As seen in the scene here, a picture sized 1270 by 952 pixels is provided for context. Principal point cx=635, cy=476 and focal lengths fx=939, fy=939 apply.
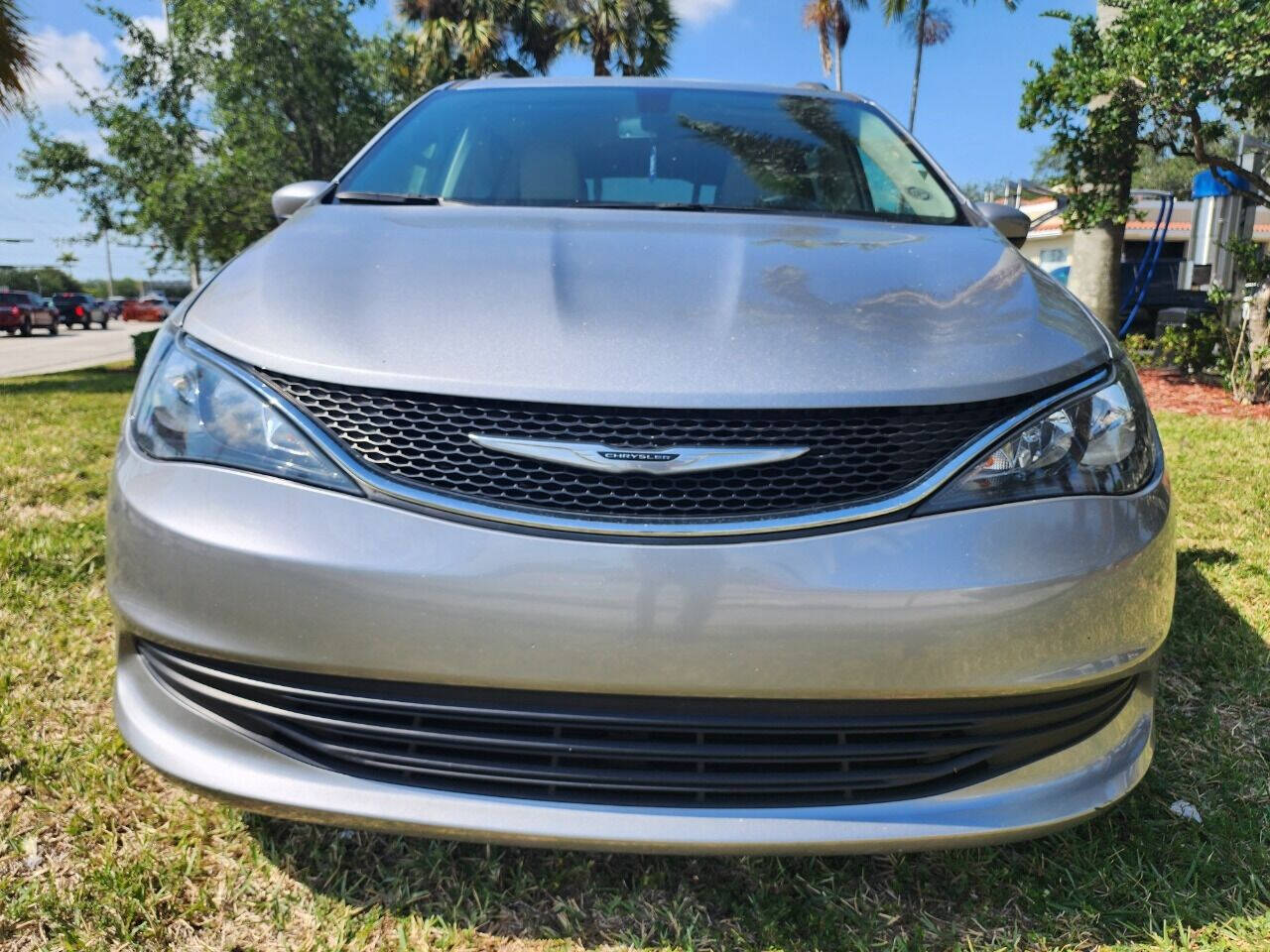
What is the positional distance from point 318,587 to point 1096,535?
108cm

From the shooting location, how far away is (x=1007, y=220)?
2389 millimetres

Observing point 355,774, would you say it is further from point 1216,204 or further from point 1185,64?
point 1216,204

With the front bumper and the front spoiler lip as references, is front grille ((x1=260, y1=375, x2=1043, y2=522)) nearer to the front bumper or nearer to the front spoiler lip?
the front bumper

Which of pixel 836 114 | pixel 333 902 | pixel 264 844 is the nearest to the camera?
pixel 333 902

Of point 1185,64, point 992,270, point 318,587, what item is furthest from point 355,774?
point 1185,64

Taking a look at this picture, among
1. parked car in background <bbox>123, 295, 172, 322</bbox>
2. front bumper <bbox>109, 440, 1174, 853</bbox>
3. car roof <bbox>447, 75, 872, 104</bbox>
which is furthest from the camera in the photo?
parked car in background <bbox>123, 295, 172, 322</bbox>

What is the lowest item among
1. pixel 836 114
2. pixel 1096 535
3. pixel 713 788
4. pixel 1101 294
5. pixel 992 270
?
pixel 1101 294

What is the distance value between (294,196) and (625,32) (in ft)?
59.4

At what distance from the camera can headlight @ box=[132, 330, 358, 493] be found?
4.33ft

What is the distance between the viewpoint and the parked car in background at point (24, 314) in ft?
108

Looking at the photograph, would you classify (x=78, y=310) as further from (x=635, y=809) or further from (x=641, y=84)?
(x=635, y=809)

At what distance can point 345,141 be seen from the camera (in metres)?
14.8

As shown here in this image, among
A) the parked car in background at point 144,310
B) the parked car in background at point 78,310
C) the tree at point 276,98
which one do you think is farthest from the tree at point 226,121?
the parked car in background at point 144,310

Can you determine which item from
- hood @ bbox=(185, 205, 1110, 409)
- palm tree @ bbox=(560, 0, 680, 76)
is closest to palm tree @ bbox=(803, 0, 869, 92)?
palm tree @ bbox=(560, 0, 680, 76)
